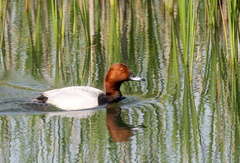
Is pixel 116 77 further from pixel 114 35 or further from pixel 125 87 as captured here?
pixel 114 35

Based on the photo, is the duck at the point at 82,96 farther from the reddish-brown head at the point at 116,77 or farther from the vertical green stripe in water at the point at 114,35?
the vertical green stripe in water at the point at 114,35

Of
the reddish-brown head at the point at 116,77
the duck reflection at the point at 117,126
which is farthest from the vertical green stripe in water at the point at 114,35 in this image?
the duck reflection at the point at 117,126

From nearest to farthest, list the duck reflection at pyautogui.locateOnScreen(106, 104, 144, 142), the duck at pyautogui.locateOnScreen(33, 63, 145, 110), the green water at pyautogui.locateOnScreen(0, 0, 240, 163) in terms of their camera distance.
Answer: the green water at pyautogui.locateOnScreen(0, 0, 240, 163)
the duck reflection at pyautogui.locateOnScreen(106, 104, 144, 142)
the duck at pyautogui.locateOnScreen(33, 63, 145, 110)

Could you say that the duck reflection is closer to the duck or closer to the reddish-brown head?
the duck

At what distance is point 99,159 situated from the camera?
5738 millimetres

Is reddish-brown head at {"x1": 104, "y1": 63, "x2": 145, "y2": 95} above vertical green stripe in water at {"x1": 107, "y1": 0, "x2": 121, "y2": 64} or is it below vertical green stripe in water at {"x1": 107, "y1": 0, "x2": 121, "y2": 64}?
below

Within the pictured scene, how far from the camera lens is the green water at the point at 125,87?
6.13 m

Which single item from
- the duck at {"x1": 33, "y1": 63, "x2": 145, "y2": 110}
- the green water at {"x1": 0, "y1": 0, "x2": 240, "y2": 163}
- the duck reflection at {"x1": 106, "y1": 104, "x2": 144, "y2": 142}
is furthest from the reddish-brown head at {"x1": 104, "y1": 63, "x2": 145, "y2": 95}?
the duck reflection at {"x1": 106, "y1": 104, "x2": 144, "y2": 142}

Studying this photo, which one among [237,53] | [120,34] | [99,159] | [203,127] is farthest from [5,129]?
[120,34]

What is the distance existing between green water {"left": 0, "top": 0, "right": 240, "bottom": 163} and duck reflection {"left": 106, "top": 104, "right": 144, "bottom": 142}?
0.01m

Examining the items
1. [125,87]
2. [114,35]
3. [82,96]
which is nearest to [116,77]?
[82,96]

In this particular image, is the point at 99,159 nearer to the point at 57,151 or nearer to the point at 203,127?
the point at 57,151

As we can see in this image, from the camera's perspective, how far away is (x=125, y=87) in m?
9.61

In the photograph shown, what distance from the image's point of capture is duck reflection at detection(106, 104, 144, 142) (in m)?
6.61
